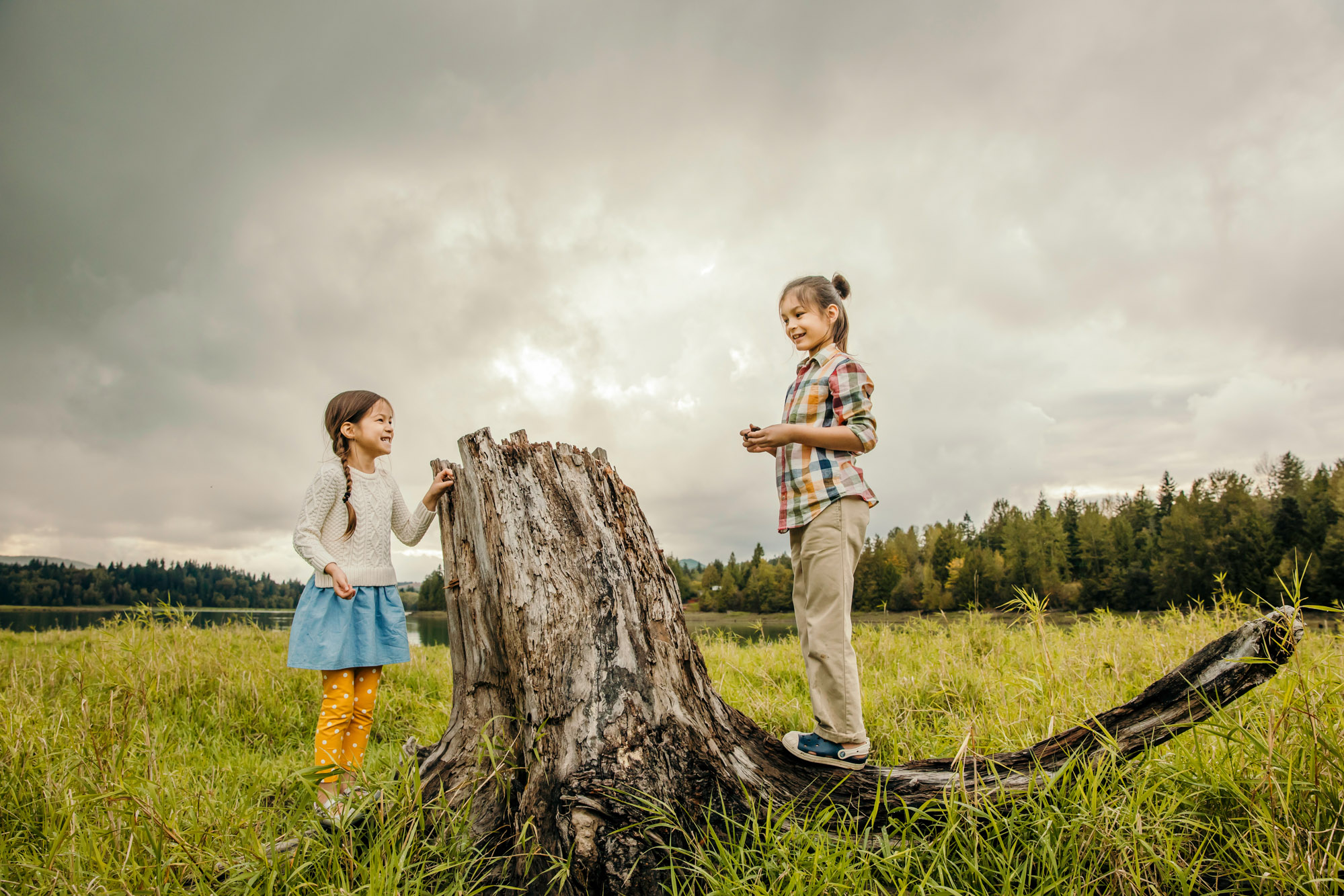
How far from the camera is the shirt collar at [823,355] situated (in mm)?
3039

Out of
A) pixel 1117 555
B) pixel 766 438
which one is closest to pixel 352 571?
pixel 766 438

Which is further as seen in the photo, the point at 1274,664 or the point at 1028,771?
the point at 1028,771

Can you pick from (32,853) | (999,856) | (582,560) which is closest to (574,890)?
(582,560)

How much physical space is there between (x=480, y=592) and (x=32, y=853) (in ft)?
7.07

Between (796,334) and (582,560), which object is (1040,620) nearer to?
(796,334)

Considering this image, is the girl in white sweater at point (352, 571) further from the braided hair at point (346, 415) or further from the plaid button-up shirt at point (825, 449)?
the plaid button-up shirt at point (825, 449)

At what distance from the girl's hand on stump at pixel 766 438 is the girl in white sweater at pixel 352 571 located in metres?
1.45

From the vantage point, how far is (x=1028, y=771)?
7.47 ft

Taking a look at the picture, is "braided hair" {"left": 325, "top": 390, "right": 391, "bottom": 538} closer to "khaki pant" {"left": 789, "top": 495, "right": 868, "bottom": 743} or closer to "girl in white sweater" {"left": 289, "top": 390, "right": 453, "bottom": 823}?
"girl in white sweater" {"left": 289, "top": 390, "right": 453, "bottom": 823}

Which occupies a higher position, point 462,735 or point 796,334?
point 796,334

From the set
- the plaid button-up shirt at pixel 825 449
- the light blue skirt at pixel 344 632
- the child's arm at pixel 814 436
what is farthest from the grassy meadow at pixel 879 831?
the child's arm at pixel 814 436

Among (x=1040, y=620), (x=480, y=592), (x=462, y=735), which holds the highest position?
(x=480, y=592)

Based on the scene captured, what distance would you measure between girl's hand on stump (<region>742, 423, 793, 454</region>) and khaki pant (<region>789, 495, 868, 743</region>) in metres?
0.36

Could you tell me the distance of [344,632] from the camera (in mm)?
3082
